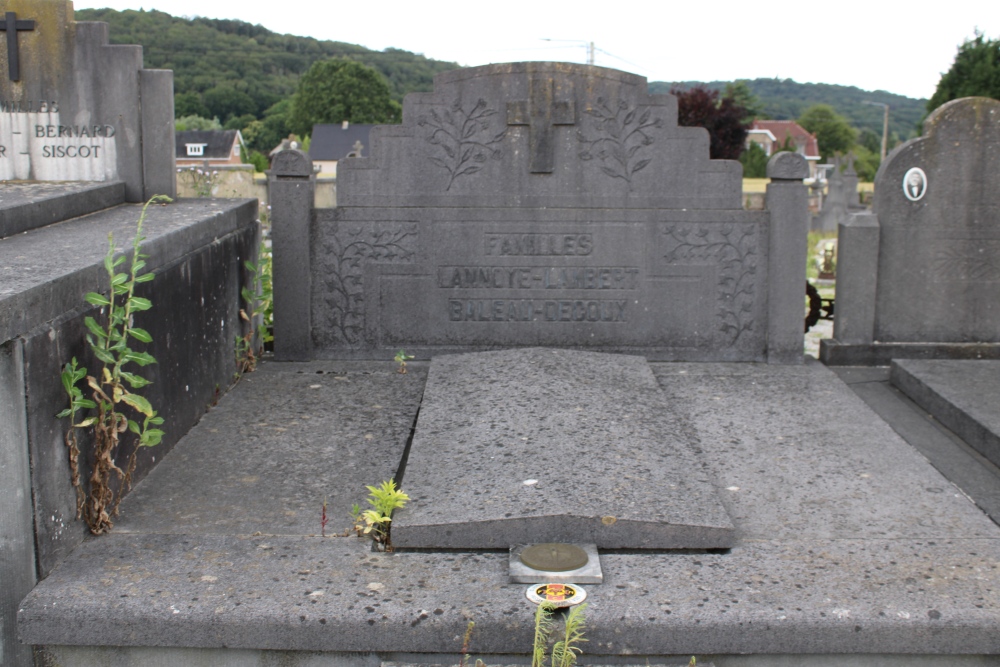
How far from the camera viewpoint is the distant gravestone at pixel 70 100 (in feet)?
15.1

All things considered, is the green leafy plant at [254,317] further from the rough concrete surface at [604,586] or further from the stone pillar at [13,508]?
the stone pillar at [13,508]

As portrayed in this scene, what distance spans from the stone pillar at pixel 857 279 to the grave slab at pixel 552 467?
167 cm

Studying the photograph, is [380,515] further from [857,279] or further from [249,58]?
[249,58]

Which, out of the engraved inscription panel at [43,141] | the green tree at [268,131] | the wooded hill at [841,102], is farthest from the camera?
the wooded hill at [841,102]

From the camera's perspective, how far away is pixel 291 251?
532 centimetres

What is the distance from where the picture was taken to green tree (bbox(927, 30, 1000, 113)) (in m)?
32.9

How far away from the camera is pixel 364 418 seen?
14.1 ft

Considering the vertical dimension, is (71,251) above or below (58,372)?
above

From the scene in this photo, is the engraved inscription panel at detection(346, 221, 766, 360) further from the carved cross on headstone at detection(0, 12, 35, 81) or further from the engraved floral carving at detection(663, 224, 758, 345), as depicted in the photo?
the carved cross on headstone at detection(0, 12, 35, 81)

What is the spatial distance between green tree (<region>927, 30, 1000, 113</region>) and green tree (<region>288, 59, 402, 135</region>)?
4837 cm

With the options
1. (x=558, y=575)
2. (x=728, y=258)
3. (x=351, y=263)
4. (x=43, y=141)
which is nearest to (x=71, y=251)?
(x=43, y=141)

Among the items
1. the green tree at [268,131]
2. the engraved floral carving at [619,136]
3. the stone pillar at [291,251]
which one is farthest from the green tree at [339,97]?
the engraved floral carving at [619,136]

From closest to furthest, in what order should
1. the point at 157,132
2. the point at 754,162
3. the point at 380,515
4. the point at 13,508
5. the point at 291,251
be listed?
the point at 13,508 < the point at 380,515 < the point at 157,132 < the point at 291,251 < the point at 754,162

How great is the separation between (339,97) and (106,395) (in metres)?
76.6
